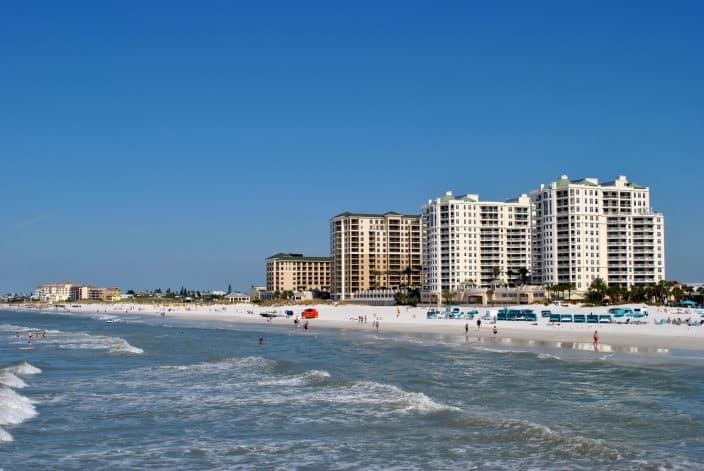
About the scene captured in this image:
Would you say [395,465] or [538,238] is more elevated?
[538,238]

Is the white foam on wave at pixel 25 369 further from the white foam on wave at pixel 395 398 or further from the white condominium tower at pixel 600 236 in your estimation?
the white condominium tower at pixel 600 236

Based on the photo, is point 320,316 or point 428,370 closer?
point 428,370

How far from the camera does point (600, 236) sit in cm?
14488

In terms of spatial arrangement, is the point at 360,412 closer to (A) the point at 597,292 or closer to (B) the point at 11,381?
(B) the point at 11,381

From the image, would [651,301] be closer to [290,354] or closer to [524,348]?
[524,348]

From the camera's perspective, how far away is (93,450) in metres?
21.3

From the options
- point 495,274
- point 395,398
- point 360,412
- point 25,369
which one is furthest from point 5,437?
point 495,274

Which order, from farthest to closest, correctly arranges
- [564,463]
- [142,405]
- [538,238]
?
[538,238], [142,405], [564,463]

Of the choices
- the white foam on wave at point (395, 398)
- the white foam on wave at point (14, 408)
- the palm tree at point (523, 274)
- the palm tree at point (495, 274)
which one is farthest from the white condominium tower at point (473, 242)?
the white foam on wave at point (14, 408)

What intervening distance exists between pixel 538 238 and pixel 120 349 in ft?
366

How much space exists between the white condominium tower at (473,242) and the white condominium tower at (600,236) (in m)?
12.7

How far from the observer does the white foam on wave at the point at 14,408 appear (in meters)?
26.1

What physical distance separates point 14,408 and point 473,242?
136 meters

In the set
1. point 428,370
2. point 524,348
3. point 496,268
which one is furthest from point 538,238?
point 428,370
